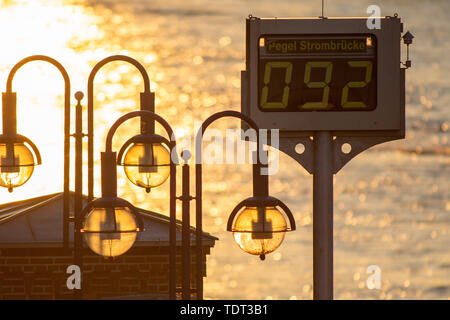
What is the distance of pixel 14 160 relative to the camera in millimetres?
15742

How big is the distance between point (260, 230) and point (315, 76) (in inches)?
161

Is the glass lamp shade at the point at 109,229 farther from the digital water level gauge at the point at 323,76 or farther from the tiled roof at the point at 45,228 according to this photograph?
the tiled roof at the point at 45,228

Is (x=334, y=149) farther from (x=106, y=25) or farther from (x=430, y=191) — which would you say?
(x=106, y=25)

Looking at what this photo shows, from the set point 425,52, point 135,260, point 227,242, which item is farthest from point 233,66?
point 135,260

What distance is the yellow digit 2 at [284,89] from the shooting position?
17.3 meters

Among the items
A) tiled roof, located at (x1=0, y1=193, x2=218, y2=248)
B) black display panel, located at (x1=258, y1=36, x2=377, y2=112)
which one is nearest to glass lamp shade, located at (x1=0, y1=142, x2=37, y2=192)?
black display panel, located at (x1=258, y1=36, x2=377, y2=112)

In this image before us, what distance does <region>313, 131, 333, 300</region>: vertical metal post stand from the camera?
58.3ft

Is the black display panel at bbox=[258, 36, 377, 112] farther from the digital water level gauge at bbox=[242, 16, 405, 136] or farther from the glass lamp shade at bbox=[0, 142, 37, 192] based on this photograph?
the glass lamp shade at bbox=[0, 142, 37, 192]

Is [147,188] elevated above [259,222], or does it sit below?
above

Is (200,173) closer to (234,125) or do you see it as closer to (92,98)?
(92,98)

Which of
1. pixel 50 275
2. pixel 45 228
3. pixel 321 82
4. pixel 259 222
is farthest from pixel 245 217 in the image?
pixel 45 228

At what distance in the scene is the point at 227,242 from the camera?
9181 centimetres

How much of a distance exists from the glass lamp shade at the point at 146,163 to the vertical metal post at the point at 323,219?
3.09 metres

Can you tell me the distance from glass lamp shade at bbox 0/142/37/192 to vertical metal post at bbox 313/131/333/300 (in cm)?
422
